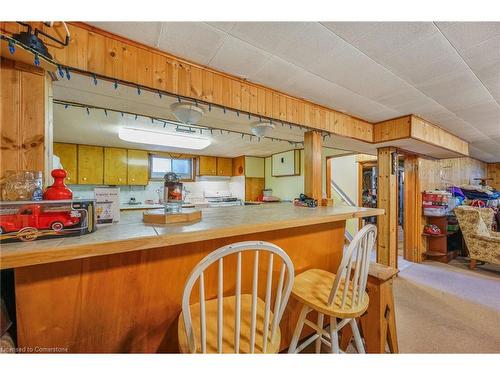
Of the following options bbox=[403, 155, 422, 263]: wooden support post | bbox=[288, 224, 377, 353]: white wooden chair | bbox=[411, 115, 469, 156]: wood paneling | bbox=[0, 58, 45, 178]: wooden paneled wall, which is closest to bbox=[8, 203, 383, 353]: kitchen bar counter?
bbox=[288, 224, 377, 353]: white wooden chair

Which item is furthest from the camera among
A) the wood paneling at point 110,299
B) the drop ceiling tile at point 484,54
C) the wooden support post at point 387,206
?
the wooden support post at point 387,206

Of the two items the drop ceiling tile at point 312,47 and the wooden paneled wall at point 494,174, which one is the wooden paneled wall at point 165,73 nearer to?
the drop ceiling tile at point 312,47

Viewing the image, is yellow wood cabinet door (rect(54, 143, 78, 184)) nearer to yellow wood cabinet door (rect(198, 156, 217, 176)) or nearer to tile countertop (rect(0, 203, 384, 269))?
yellow wood cabinet door (rect(198, 156, 217, 176))

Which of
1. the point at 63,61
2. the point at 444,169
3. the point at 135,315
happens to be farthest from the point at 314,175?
the point at 444,169

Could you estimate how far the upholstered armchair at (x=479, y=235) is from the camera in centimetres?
311

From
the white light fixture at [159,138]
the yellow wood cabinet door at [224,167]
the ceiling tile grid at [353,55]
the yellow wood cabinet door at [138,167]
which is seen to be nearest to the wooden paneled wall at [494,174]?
the ceiling tile grid at [353,55]

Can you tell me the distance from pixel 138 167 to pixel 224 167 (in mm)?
2017

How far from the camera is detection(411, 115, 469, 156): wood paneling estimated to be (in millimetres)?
2582

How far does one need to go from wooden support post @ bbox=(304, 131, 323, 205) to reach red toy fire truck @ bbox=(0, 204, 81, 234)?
2133 millimetres

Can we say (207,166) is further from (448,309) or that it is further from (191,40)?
(448,309)

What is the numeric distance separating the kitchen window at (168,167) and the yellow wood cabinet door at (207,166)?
0.83ft

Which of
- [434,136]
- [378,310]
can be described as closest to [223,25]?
[378,310]

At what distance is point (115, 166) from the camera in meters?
4.26

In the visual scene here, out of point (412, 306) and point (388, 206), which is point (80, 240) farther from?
point (388, 206)
